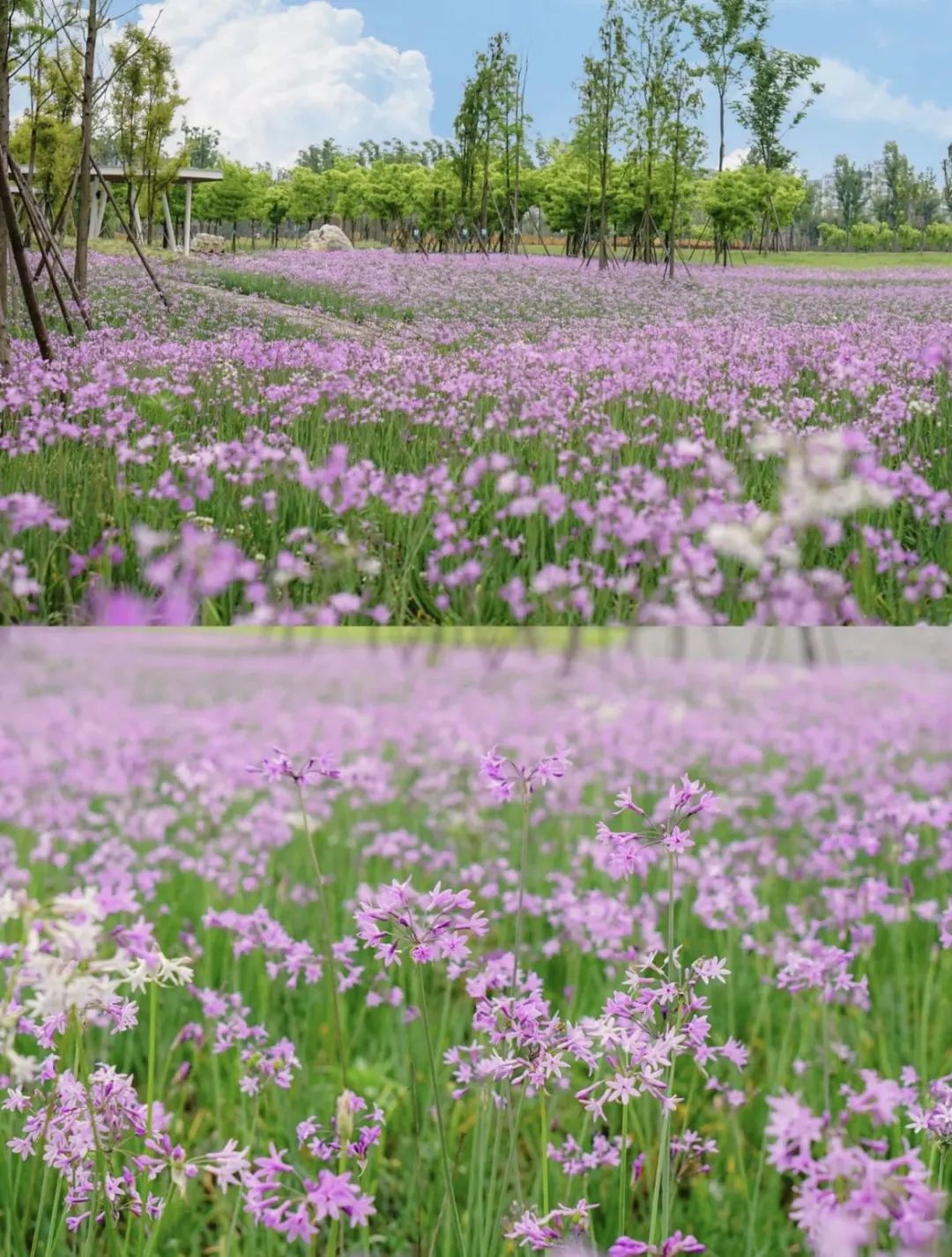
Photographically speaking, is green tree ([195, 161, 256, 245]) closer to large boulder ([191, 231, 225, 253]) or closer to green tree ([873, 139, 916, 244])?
large boulder ([191, 231, 225, 253])

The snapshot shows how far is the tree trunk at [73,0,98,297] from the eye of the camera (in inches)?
250

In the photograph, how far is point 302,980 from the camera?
3572 millimetres

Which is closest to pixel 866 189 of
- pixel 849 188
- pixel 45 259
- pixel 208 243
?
pixel 849 188

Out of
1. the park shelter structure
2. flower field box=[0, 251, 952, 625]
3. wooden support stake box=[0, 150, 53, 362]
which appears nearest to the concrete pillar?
the park shelter structure

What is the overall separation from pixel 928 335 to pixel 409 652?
313 cm

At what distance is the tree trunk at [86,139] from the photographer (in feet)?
20.8

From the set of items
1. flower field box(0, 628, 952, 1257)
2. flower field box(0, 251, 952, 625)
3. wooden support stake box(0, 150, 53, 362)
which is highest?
wooden support stake box(0, 150, 53, 362)

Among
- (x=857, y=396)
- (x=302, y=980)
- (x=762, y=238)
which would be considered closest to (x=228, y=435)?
(x=302, y=980)

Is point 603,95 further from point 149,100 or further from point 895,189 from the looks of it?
point 149,100

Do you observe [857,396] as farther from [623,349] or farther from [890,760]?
[890,760]

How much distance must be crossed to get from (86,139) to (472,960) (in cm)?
607

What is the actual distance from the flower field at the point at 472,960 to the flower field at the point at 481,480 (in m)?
0.21

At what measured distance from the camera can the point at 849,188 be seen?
3.89 meters

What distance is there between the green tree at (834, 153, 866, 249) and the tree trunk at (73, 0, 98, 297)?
14.0 feet
